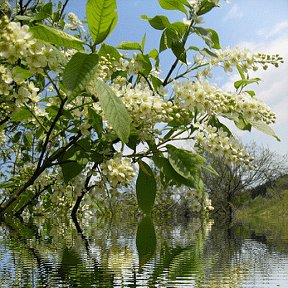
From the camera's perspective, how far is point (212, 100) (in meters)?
1.90

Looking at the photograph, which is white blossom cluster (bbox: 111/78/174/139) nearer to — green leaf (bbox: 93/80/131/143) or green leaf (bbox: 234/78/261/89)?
green leaf (bbox: 93/80/131/143)

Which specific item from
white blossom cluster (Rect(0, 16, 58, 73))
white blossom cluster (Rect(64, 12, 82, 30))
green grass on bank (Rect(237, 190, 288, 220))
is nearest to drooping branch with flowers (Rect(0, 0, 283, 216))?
white blossom cluster (Rect(0, 16, 58, 73))

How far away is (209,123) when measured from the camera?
6.86ft

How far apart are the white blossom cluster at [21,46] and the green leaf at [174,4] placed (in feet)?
2.47

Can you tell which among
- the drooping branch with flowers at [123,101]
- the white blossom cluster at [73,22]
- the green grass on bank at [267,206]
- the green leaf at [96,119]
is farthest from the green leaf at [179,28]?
the green grass on bank at [267,206]

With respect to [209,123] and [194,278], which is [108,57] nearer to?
[209,123]

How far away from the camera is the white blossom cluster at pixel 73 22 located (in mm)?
3203

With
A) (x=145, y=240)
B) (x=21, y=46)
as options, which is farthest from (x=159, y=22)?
(x=145, y=240)

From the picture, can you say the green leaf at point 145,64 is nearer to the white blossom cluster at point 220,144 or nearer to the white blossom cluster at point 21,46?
the white blossom cluster at point 220,144

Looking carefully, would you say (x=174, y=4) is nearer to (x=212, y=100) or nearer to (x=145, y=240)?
(x=212, y=100)

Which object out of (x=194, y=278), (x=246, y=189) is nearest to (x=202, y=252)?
(x=194, y=278)

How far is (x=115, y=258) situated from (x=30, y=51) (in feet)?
4.56

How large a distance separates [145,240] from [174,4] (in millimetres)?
1221

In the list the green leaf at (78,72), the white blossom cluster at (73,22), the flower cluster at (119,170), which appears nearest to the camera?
the green leaf at (78,72)
